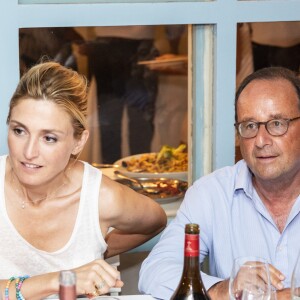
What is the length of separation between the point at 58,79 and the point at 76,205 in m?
0.40

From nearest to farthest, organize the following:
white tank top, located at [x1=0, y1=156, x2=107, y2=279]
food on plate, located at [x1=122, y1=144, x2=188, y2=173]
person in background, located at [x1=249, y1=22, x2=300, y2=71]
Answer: white tank top, located at [x1=0, y1=156, x2=107, y2=279], person in background, located at [x1=249, y1=22, x2=300, y2=71], food on plate, located at [x1=122, y1=144, x2=188, y2=173]

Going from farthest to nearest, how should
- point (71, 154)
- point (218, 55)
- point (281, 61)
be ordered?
1. point (281, 61)
2. point (218, 55)
3. point (71, 154)

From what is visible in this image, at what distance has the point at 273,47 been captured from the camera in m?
4.30

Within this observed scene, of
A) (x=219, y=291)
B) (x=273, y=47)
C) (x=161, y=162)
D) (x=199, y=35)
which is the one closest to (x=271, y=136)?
(x=219, y=291)

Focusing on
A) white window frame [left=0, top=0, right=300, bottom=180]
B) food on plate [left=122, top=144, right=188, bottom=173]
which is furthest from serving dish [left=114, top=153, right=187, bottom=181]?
white window frame [left=0, top=0, right=300, bottom=180]

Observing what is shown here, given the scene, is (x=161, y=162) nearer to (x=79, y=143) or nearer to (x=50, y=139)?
(x=79, y=143)

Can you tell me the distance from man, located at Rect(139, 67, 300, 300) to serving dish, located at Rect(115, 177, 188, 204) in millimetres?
561

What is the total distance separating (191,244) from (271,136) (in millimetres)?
657

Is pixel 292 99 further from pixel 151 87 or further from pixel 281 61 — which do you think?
pixel 151 87

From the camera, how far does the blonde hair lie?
80.5 inches

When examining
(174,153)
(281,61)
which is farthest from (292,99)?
(281,61)

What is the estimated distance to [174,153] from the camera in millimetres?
3586

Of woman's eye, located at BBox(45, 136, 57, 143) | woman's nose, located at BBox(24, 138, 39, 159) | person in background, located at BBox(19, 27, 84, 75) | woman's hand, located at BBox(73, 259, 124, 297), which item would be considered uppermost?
person in background, located at BBox(19, 27, 84, 75)

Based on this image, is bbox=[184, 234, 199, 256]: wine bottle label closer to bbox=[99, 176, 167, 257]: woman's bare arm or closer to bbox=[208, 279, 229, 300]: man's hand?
bbox=[208, 279, 229, 300]: man's hand
